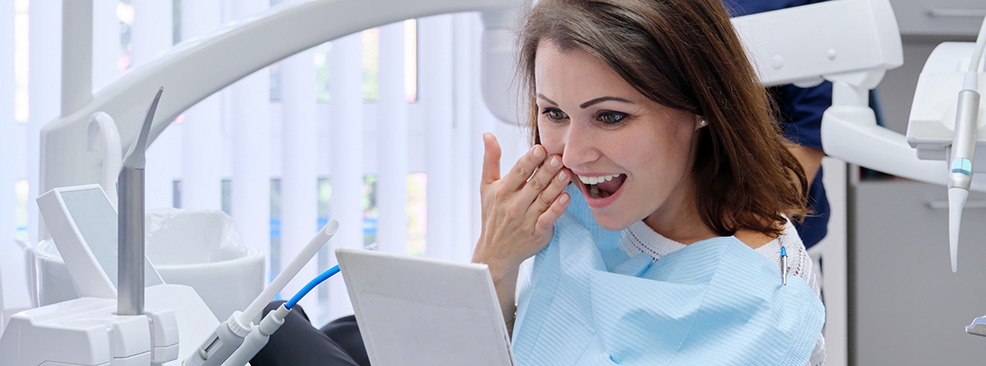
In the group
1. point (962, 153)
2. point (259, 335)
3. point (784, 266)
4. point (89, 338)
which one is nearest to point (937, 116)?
point (962, 153)

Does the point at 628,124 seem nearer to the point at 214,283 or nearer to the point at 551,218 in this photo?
the point at 551,218

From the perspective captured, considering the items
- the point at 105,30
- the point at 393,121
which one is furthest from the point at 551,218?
the point at 105,30

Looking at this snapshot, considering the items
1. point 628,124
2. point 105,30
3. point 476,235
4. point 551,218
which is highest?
point 105,30

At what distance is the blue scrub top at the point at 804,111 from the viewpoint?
1119 mm

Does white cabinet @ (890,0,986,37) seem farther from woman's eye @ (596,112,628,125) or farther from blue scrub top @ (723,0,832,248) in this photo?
woman's eye @ (596,112,628,125)

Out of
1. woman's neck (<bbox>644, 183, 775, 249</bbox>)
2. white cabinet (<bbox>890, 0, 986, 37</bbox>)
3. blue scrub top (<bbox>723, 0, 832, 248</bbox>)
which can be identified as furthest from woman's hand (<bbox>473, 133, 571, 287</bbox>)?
white cabinet (<bbox>890, 0, 986, 37</bbox>)

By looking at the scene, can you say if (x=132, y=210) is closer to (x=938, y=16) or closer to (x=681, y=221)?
(x=681, y=221)

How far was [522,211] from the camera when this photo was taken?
86cm

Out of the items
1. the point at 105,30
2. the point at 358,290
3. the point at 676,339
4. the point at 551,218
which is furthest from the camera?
the point at 105,30

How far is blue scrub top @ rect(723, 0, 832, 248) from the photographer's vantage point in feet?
3.67

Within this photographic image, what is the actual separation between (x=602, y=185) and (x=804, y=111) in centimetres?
49

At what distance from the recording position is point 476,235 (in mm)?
2029

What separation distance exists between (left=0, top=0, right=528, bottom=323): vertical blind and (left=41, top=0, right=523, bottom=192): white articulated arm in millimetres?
957

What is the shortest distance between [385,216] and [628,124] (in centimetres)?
126
